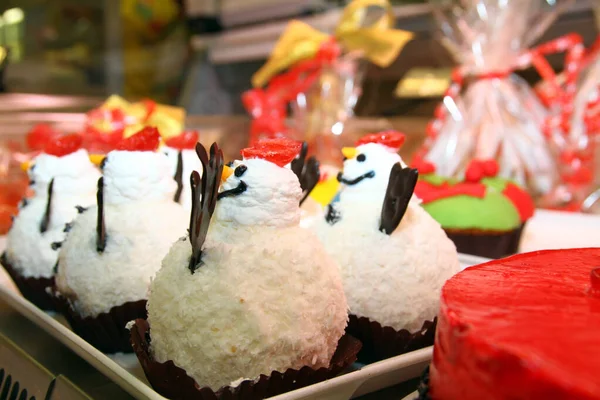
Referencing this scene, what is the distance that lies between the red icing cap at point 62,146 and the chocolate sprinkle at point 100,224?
0.35 meters

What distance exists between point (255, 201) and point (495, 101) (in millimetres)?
1553

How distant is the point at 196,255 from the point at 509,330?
1.35ft

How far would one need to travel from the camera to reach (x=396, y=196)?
0.96 m

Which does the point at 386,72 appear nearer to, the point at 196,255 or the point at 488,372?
the point at 196,255

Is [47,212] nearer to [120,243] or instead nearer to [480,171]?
[120,243]

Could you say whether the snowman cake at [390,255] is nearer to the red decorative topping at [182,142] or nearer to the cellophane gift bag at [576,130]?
the red decorative topping at [182,142]

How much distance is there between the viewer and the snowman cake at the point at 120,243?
102 cm

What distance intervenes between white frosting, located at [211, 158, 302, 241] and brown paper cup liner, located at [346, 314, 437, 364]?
10.6 inches

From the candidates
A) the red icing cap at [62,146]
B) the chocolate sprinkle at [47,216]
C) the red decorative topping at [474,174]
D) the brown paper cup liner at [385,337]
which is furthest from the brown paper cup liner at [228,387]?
the red decorative topping at [474,174]

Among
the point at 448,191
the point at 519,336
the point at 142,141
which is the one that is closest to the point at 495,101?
the point at 448,191

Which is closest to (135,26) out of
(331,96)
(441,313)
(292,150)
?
(331,96)

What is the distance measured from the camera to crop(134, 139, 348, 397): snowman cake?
74 centimetres

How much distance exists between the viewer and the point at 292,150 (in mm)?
817

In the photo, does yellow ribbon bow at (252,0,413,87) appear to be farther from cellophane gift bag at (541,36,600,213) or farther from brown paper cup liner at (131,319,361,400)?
brown paper cup liner at (131,319,361,400)
